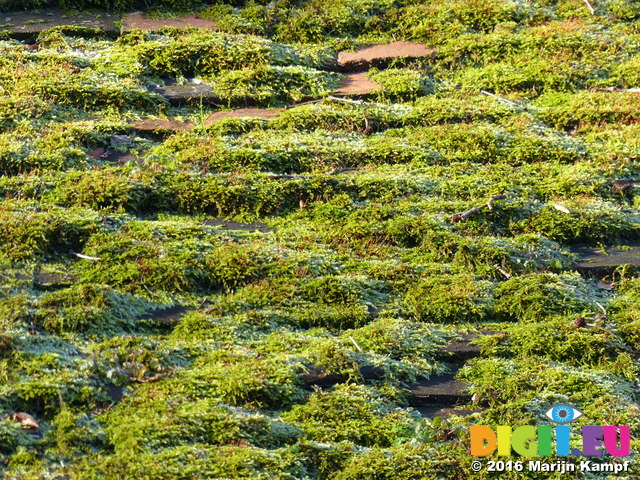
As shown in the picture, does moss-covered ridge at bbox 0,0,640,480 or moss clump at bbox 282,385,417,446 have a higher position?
moss-covered ridge at bbox 0,0,640,480

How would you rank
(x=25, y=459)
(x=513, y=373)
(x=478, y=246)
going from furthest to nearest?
(x=478, y=246) → (x=513, y=373) → (x=25, y=459)

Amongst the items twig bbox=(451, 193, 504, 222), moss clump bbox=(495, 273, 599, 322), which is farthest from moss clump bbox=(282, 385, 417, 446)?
twig bbox=(451, 193, 504, 222)

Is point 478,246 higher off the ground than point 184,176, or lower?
lower

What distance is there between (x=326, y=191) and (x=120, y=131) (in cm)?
128

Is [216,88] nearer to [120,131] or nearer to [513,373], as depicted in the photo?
[120,131]

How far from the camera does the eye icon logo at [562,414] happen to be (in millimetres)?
3321

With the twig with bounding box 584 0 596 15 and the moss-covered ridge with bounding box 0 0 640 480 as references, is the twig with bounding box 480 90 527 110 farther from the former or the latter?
the twig with bounding box 584 0 596 15

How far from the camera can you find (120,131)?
490cm

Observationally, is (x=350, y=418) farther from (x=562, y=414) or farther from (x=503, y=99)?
(x=503, y=99)

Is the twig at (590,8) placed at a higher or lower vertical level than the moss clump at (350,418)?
higher

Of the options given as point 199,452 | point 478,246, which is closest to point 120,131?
point 478,246

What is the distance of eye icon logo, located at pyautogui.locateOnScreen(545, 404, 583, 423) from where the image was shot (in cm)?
332

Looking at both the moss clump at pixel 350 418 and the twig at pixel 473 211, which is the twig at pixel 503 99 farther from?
the moss clump at pixel 350 418

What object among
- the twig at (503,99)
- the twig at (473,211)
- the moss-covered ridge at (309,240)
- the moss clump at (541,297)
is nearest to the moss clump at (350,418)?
the moss-covered ridge at (309,240)
